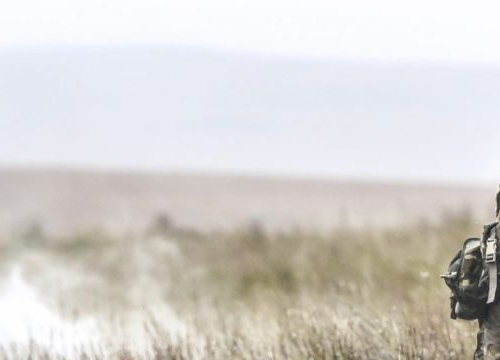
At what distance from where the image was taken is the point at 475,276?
6047mm

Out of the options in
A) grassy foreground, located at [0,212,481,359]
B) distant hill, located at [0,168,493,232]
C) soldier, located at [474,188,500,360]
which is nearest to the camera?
soldier, located at [474,188,500,360]

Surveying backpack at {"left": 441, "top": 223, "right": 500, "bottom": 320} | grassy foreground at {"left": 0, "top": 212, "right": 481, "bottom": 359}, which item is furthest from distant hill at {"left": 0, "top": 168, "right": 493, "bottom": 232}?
backpack at {"left": 441, "top": 223, "right": 500, "bottom": 320}

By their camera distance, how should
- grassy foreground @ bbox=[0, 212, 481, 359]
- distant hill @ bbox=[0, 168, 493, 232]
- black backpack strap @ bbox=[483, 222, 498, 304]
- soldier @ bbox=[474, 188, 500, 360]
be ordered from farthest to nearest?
distant hill @ bbox=[0, 168, 493, 232], grassy foreground @ bbox=[0, 212, 481, 359], soldier @ bbox=[474, 188, 500, 360], black backpack strap @ bbox=[483, 222, 498, 304]

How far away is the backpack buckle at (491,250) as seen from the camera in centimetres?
587

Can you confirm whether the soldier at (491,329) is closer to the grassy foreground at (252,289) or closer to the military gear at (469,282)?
the military gear at (469,282)

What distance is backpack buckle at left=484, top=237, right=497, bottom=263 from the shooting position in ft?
19.2

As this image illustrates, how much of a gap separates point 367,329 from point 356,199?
127 feet

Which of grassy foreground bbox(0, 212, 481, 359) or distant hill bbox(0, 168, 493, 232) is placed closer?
grassy foreground bbox(0, 212, 481, 359)

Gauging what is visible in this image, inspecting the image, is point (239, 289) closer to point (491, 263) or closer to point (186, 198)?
point (491, 263)

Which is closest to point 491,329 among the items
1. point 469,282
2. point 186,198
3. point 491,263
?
point 469,282

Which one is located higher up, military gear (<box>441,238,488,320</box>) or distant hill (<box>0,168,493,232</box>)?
distant hill (<box>0,168,493,232</box>)

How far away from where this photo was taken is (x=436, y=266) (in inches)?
543

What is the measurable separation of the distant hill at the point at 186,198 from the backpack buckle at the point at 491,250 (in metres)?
16.0

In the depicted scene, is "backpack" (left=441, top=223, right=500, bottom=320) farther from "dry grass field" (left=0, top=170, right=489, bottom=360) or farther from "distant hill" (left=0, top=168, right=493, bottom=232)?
"distant hill" (left=0, top=168, right=493, bottom=232)
